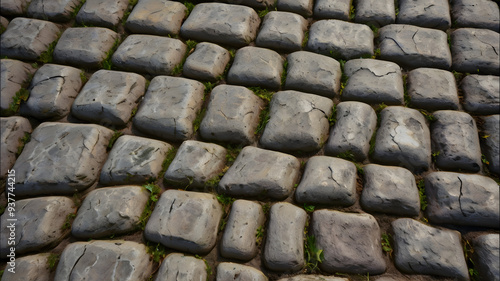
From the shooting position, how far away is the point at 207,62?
2.25 m

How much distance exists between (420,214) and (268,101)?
3.28ft

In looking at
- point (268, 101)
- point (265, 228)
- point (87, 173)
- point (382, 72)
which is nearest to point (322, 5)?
point (382, 72)

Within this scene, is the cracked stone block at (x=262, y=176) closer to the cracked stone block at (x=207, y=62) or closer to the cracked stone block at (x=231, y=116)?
the cracked stone block at (x=231, y=116)

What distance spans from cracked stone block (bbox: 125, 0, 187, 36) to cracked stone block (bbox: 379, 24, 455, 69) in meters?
1.38

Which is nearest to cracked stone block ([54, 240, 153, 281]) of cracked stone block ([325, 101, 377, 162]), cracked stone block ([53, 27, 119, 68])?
cracked stone block ([325, 101, 377, 162])

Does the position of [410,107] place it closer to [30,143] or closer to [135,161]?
[135,161]

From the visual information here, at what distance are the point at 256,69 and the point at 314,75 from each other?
348mm

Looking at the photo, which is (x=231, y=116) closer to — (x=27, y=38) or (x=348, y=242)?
(x=348, y=242)

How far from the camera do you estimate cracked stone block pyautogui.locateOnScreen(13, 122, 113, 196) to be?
188 centimetres

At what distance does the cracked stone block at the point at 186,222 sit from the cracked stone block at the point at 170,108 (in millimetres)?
395

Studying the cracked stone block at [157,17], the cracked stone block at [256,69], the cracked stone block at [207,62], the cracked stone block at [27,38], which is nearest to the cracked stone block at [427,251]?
the cracked stone block at [256,69]

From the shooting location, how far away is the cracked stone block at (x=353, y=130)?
1.90m

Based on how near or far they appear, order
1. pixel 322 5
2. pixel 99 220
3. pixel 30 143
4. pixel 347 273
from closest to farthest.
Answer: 1. pixel 347 273
2. pixel 99 220
3. pixel 30 143
4. pixel 322 5

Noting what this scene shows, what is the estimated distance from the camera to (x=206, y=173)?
1838mm
